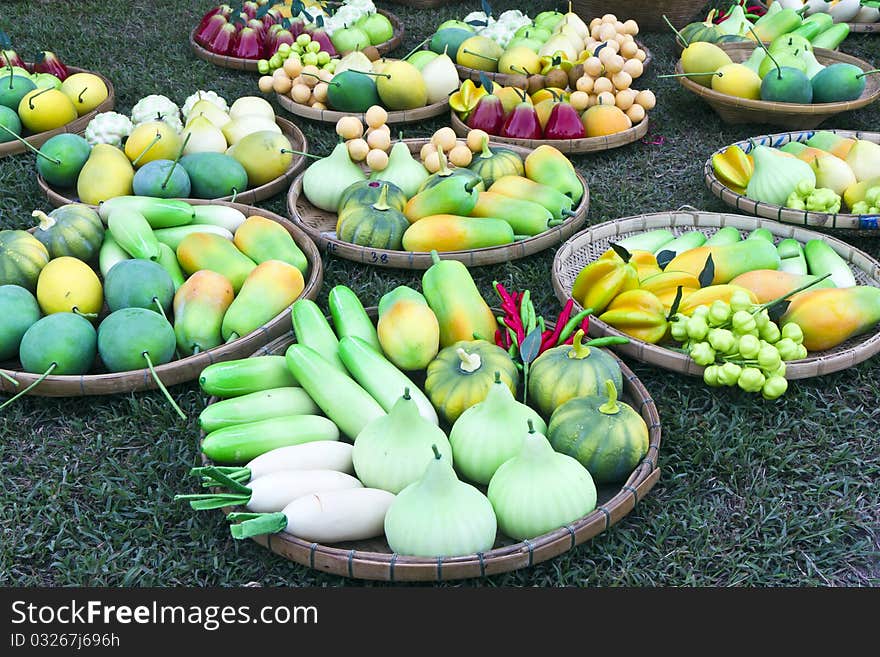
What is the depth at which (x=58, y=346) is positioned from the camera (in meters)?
2.13

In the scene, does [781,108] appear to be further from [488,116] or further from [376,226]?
[376,226]

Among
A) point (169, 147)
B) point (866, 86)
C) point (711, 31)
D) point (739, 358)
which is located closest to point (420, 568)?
point (739, 358)

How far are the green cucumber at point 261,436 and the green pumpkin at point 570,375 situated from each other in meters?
0.50

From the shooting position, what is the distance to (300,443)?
188 cm

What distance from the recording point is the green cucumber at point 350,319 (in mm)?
2184

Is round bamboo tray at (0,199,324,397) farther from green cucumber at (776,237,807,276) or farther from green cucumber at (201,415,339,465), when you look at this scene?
green cucumber at (776,237,807,276)

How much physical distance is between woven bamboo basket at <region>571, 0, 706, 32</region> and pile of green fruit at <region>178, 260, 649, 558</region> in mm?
3088

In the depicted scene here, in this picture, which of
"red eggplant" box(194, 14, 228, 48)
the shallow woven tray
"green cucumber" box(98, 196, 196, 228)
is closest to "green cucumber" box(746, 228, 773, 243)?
the shallow woven tray

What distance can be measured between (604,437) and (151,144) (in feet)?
6.88

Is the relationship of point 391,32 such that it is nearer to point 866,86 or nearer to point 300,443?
point 866,86

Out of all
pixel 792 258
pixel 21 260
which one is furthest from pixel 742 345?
pixel 21 260

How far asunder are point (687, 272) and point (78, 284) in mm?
1758

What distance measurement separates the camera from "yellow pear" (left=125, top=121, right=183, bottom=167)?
10.0 feet

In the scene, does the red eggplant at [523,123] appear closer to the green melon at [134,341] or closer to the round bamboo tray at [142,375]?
the round bamboo tray at [142,375]
